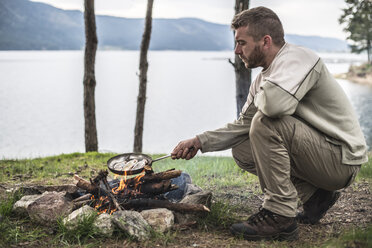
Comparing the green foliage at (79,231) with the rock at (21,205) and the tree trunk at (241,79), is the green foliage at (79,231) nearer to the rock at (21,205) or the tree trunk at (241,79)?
the rock at (21,205)

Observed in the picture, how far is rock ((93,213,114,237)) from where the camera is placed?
292 cm

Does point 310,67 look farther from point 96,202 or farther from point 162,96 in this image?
point 162,96

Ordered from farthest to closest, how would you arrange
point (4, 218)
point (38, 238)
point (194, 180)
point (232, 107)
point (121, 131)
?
1. point (232, 107)
2. point (121, 131)
3. point (194, 180)
4. point (4, 218)
5. point (38, 238)

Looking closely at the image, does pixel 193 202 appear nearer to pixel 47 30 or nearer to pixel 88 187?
pixel 88 187

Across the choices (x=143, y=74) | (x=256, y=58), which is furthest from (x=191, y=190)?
(x=143, y=74)

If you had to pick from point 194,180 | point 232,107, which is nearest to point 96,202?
point 194,180

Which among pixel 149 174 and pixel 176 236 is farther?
pixel 149 174

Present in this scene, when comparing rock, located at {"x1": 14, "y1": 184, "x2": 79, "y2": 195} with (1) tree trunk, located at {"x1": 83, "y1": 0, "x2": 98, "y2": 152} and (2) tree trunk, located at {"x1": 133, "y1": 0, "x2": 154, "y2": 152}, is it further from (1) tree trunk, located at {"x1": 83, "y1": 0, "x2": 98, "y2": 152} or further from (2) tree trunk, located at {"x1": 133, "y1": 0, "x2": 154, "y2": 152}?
(2) tree trunk, located at {"x1": 133, "y1": 0, "x2": 154, "y2": 152}

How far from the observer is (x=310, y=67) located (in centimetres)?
274

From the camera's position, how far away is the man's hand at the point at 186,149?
10.6 ft

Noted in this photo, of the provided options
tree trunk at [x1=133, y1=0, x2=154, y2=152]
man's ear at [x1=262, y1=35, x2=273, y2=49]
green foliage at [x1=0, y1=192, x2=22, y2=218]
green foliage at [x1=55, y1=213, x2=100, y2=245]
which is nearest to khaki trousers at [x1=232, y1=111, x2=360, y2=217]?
man's ear at [x1=262, y1=35, x2=273, y2=49]

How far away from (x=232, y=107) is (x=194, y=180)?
2573 cm

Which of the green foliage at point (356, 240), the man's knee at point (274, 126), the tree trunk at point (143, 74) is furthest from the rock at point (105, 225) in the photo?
the tree trunk at point (143, 74)

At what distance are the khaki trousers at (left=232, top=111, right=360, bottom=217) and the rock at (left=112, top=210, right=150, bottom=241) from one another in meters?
1.09
